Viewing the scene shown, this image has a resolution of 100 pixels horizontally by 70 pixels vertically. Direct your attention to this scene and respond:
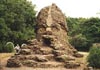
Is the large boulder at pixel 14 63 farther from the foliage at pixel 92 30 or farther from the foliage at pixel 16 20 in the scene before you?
the foliage at pixel 92 30

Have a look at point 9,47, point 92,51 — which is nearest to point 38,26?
point 92,51

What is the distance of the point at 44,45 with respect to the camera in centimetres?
2867

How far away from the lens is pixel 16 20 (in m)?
41.9

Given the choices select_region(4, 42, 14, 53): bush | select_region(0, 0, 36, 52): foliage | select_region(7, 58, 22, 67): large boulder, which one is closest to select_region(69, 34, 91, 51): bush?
select_region(0, 0, 36, 52): foliage

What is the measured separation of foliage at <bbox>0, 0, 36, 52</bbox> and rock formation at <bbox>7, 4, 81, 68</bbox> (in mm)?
9568

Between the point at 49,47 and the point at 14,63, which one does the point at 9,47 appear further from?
the point at 14,63

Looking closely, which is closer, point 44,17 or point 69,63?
point 69,63

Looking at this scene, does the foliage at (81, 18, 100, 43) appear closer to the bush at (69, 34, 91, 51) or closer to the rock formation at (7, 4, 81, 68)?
the bush at (69, 34, 91, 51)

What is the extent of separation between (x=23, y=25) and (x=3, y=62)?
15.5m

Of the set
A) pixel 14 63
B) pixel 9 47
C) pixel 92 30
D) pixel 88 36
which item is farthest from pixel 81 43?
pixel 14 63

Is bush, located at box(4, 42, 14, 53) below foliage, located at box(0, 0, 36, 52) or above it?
below

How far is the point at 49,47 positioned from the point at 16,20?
14295 mm

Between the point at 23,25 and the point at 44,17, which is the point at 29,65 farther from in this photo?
the point at 23,25

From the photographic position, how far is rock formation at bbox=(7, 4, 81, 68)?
25.8 meters
